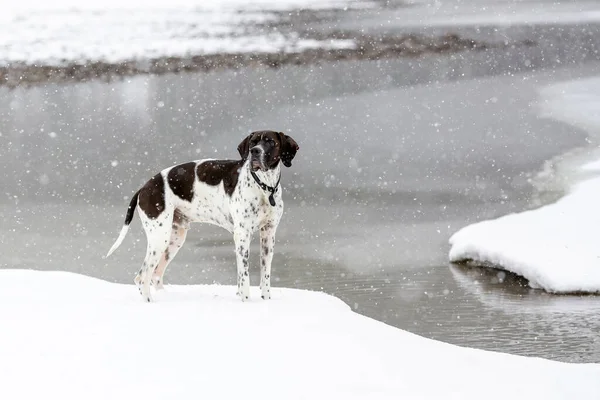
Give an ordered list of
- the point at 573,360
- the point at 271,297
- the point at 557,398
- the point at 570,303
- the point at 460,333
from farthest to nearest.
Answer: the point at 570,303
the point at 460,333
the point at 573,360
the point at 271,297
the point at 557,398

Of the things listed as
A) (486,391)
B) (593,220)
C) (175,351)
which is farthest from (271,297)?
(593,220)

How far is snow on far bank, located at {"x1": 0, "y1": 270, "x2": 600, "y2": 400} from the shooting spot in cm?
546

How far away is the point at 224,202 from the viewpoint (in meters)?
7.82

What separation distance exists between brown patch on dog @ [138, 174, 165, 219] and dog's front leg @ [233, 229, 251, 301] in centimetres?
78

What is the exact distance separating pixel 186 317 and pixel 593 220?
1072 cm

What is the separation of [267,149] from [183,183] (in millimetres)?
1034

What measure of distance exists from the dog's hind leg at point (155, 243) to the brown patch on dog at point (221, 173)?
457 mm

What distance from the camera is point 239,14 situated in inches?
1128

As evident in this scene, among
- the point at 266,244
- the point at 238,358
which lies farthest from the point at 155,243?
the point at 238,358

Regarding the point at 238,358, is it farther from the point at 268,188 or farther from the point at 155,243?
the point at 155,243

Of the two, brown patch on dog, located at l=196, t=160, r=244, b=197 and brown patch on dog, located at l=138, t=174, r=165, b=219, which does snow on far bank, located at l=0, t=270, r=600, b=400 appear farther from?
brown patch on dog, located at l=196, t=160, r=244, b=197

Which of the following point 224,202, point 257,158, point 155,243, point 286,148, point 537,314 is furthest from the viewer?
point 537,314

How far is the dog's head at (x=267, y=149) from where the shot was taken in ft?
23.9

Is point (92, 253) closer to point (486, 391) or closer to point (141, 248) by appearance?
point (141, 248)
